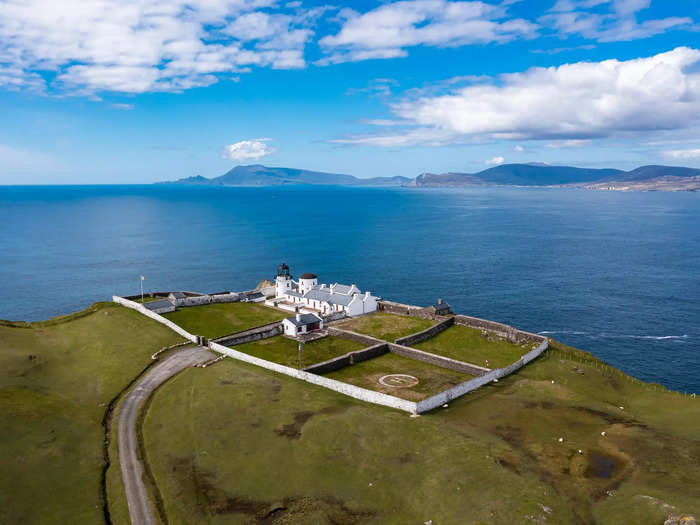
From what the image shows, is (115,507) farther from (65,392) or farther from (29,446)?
(65,392)

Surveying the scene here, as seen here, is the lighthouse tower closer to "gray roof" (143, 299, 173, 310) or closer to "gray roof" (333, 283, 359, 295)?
"gray roof" (333, 283, 359, 295)

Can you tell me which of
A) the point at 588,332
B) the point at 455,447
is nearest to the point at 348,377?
the point at 455,447

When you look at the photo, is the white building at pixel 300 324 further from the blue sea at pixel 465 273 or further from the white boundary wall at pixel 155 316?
the blue sea at pixel 465 273

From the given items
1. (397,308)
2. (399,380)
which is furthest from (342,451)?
(397,308)

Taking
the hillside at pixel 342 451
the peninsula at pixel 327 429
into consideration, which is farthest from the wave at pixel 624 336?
the hillside at pixel 342 451

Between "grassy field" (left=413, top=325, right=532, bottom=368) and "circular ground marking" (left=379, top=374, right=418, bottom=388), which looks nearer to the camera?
"circular ground marking" (left=379, top=374, right=418, bottom=388)

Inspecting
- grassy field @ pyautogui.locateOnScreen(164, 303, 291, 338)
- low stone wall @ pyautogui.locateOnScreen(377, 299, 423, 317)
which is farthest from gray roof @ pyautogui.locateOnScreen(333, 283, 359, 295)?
grassy field @ pyautogui.locateOnScreen(164, 303, 291, 338)
